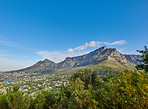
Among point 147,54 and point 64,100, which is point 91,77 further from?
point 147,54

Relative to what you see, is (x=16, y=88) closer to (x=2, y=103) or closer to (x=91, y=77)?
(x=2, y=103)

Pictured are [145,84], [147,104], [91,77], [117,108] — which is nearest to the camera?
[147,104]

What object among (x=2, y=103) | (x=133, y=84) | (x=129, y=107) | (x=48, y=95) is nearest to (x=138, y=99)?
(x=129, y=107)

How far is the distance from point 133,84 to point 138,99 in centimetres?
113

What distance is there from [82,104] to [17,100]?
8480 millimetres

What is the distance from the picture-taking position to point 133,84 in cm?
426

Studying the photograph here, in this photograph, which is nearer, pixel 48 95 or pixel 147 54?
pixel 147 54

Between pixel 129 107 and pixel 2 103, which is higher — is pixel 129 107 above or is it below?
above

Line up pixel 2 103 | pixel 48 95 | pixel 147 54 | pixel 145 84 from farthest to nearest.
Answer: pixel 48 95
pixel 147 54
pixel 2 103
pixel 145 84

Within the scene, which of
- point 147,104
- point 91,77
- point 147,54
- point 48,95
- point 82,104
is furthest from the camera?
point 91,77

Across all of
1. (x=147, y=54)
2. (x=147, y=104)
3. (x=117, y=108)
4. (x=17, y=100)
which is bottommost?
(x=17, y=100)

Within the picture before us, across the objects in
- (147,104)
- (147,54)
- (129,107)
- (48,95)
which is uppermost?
(147,54)

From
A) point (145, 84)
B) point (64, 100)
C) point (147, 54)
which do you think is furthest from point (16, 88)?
point (147, 54)

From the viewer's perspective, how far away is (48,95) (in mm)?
12945
